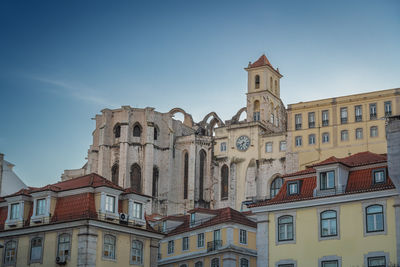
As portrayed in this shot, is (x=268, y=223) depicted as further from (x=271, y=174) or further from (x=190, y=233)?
(x=271, y=174)

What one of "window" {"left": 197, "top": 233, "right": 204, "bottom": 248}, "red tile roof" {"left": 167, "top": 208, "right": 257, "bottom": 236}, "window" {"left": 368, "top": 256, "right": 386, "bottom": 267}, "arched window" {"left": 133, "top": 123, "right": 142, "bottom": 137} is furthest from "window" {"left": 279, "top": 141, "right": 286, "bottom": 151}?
"window" {"left": 368, "top": 256, "right": 386, "bottom": 267}

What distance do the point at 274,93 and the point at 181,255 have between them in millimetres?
50076

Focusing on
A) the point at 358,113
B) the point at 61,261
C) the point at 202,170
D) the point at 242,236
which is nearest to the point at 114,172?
the point at 202,170

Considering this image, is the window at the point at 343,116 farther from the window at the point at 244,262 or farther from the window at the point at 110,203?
the window at the point at 110,203

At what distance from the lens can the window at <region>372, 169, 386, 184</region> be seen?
45375 millimetres

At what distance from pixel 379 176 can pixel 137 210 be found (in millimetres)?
18386

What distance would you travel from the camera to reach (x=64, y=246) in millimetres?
52406

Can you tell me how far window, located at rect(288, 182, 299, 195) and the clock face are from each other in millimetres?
55059

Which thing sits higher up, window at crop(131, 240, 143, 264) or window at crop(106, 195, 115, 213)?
window at crop(106, 195, 115, 213)

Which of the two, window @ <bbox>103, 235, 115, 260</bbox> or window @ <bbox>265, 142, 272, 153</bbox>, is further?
window @ <bbox>265, 142, 272, 153</bbox>

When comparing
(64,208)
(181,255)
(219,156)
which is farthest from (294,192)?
(219,156)

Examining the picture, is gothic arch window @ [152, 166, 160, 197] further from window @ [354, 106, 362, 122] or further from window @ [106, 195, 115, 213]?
window @ [106, 195, 115, 213]

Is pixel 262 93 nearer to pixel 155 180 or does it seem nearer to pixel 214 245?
pixel 155 180

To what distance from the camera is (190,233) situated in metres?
66.6
